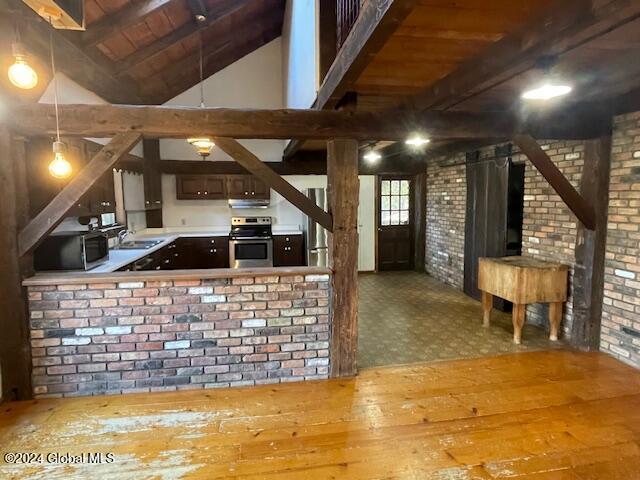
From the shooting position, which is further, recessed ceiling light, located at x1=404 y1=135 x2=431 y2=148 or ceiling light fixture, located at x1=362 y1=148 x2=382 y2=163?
ceiling light fixture, located at x1=362 y1=148 x2=382 y2=163

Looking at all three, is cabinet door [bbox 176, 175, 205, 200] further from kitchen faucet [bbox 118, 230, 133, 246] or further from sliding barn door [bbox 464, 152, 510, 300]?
sliding barn door [bbox 464, 152, 510, 300]

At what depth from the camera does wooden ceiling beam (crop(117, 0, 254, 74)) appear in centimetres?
454

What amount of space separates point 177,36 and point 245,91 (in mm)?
2511

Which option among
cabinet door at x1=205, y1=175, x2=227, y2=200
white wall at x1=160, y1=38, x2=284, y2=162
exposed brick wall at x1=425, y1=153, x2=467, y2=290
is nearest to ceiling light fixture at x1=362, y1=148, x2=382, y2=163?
exposed brick wall at x1=425, y1=153, x2=467, y2=290

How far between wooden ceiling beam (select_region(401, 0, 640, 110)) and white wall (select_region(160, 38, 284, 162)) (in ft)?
17.1

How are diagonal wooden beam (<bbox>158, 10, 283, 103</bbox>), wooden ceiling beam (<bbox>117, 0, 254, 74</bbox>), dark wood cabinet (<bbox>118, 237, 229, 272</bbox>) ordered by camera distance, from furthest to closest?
1. dark wood cabinet (<bbox>118, 237, 229, 272</bbox>)
2. diagonal wooden beam (<bbox>158, 10, 283, 103</bbox>)
3. wooden ceiling beam (<bbox>117, 0, 254, 74</bbox>)

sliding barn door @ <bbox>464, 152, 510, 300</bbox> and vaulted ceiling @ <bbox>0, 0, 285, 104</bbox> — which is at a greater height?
vaulted ceiling @ <bbox>0, 0, 285, 104</bbox>

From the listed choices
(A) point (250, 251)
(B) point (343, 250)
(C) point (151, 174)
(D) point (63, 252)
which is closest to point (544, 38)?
(B) point (343, 250)

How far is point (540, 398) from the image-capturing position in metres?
2.77

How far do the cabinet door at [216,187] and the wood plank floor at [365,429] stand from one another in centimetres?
467

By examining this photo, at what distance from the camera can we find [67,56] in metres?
3.43

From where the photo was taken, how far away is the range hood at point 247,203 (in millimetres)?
7148

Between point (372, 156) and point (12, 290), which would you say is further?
point (372, 156)

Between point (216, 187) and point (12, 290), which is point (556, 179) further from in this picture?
point (216, 187)
